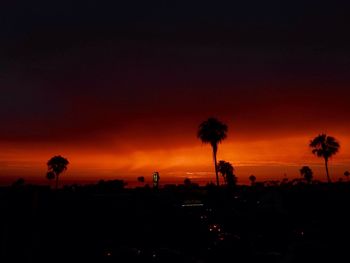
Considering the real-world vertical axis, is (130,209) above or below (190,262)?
above

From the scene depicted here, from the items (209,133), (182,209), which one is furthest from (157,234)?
(209,133)

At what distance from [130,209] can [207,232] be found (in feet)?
20.9

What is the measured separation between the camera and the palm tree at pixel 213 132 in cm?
5406

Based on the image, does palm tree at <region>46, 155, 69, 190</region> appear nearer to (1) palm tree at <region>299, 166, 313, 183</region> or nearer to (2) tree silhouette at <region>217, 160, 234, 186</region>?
(2) tree silhouette at <region>217, 160, 234, 186</region>

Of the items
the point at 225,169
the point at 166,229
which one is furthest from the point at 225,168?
the point at 166,229

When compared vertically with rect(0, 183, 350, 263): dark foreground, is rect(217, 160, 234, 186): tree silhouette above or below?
above


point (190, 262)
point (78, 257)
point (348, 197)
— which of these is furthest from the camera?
point (348, 197)

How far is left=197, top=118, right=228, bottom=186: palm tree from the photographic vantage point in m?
54.1

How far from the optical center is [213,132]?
53.9 metres

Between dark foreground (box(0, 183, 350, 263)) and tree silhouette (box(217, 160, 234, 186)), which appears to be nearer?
dark foreground (box(0, 183, 350, 263))

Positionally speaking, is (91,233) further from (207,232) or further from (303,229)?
(303,229)

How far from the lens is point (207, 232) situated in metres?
24.1

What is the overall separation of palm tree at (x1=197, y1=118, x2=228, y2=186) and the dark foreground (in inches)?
688

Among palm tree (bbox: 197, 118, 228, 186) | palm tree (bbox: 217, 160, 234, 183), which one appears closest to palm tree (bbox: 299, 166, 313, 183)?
palm tree (bbox: 217, 160, 234, 183)
